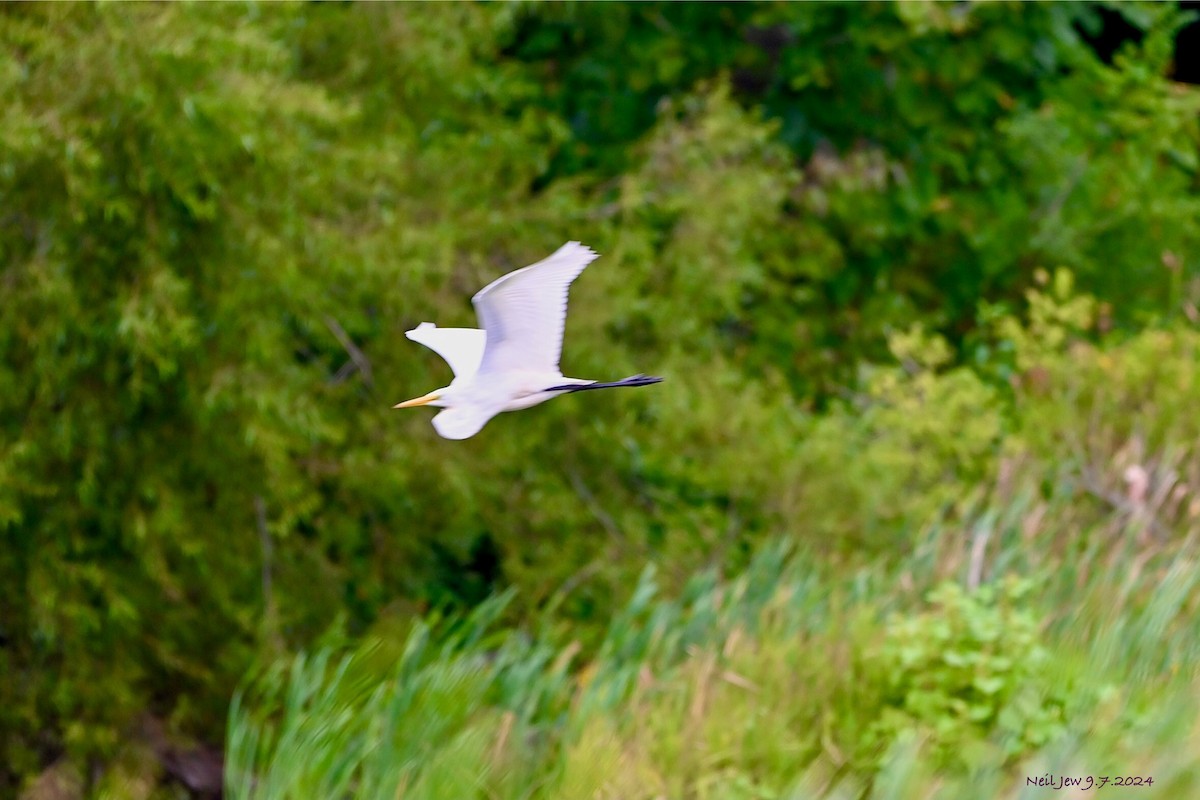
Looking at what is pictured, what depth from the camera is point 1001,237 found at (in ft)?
31.0

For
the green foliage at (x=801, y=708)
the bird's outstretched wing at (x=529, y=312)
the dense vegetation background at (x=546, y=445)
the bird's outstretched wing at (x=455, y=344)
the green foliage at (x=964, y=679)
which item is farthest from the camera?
the dense vegetation background at (x=546, y=445)

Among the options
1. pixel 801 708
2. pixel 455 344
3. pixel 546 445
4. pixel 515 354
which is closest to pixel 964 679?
pixel 801 708

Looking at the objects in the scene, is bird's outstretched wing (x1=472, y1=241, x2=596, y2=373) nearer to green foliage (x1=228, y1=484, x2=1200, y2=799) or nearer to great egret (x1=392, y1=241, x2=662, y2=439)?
great egret (x1=392, y1=241, x2=662, y2=439)

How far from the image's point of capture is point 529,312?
288cm

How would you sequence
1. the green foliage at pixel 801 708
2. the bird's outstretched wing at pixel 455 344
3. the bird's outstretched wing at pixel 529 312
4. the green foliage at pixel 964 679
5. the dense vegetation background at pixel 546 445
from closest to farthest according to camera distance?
the bird's outstretched wing at pixel 529 312
the bird's outstretched wing at pixel 455 344
the green foliage at pixel 801 708
the green foliage at pixel 964 679
the dense vegetation background at pixel 546 445

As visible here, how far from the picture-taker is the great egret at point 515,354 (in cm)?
281

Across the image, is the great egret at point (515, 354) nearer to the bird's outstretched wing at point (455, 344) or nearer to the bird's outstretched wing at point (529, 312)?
the bird's outstretched wing at point (529, 312)

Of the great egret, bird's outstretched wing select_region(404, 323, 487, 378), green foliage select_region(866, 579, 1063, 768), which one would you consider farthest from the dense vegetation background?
the great egret

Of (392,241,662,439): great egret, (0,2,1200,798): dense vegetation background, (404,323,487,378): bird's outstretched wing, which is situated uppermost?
(392,241,662,439): great egret

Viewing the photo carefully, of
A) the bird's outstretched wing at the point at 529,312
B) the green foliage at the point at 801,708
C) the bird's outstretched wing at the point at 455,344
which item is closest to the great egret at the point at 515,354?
the bird's outstretched wing at the point at 529,312

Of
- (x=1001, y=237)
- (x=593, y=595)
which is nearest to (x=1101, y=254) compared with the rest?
(x=1001, y=237)

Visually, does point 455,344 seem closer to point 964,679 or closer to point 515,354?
point 515,354

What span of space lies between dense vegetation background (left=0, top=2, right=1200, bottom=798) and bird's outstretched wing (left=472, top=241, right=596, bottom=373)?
4.87 feet

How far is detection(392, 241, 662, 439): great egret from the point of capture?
2807mm
